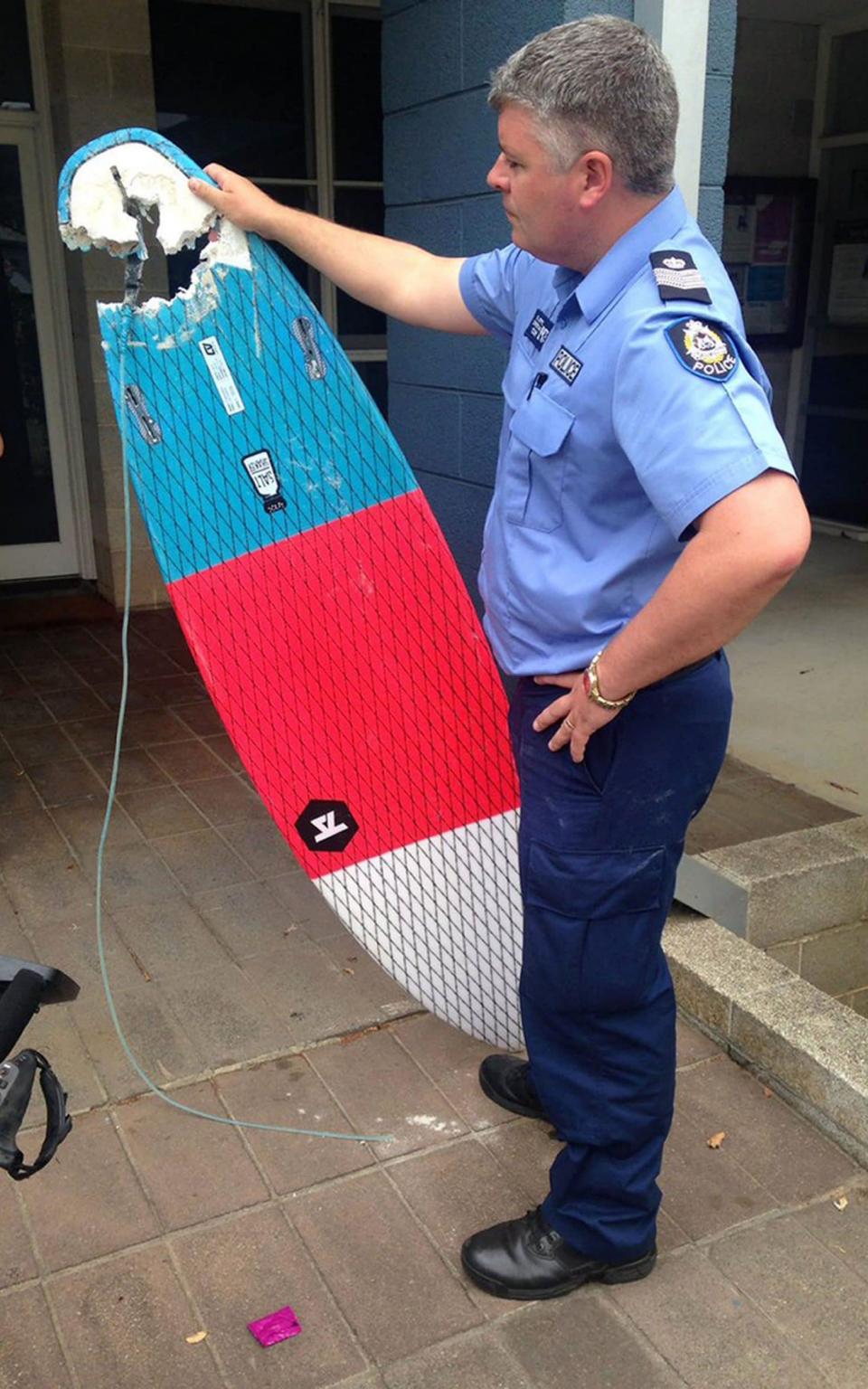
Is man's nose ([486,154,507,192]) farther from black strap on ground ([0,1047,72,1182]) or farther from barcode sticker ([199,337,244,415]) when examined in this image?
black strap on ground ([0,1047,72,1182])

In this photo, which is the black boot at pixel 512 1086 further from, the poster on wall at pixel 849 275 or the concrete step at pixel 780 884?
the poster on wall at pixel 849 275

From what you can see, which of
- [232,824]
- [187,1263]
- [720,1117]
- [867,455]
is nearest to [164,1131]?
[187,1263]

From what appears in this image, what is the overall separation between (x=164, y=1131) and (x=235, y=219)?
1.61 meters

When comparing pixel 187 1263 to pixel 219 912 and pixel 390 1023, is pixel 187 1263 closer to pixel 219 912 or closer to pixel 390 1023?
pixel 390 1023

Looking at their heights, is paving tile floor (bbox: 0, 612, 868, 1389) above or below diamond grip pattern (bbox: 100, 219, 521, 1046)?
below

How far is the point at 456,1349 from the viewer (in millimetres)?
1724

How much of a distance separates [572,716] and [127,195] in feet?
3.80

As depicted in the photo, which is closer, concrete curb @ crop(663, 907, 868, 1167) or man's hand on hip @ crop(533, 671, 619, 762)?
man's hand on hip @ crop(533, 671, 619, 762)

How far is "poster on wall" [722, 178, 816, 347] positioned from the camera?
6660mm

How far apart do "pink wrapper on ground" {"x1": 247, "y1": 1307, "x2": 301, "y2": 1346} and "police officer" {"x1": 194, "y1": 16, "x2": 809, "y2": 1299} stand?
29 cm

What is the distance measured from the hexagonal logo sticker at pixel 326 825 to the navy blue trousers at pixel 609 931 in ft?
1.70

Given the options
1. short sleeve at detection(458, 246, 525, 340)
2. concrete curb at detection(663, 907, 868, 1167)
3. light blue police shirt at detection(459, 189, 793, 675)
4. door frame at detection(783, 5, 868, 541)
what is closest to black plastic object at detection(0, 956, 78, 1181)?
light blue police shirt at detection(459, 189, 793, 675)

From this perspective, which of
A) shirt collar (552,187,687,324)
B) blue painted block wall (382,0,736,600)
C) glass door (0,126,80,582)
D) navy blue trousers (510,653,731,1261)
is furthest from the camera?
glass door (0,126,80,582)

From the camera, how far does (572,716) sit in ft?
5.22
